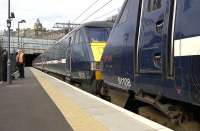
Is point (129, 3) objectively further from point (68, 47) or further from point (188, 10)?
point (68, 47)

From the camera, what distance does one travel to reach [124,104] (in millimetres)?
9305

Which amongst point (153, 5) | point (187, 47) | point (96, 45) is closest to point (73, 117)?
point (153, 5)

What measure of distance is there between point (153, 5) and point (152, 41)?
61 centimetres

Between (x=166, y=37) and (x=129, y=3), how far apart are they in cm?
256

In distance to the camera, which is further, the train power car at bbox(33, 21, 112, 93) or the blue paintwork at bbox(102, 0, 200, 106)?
the train power car at bbox(33, 21, 112, 93)

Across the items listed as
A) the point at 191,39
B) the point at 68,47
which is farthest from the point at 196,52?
the point at 68,47

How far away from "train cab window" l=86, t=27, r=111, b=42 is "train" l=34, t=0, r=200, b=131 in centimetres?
795

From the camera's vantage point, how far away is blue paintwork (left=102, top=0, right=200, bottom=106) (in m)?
5.55

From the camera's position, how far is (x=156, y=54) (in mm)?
6637

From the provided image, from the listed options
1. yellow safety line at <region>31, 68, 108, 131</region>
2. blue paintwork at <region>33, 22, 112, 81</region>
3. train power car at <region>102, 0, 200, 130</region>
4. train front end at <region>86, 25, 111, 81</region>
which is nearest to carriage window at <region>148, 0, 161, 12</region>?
train power car at <region>102, 0, 200, 130</region>

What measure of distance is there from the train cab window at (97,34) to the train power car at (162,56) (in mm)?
8254

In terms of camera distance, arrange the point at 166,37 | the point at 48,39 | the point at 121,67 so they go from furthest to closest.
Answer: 1. the point at 48,39
2. the point at 121,67
3. the point at 166,37

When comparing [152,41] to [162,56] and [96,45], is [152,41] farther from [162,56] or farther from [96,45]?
[96,45]

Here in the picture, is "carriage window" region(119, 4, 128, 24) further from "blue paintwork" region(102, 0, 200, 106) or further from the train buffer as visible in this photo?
the train buffer
